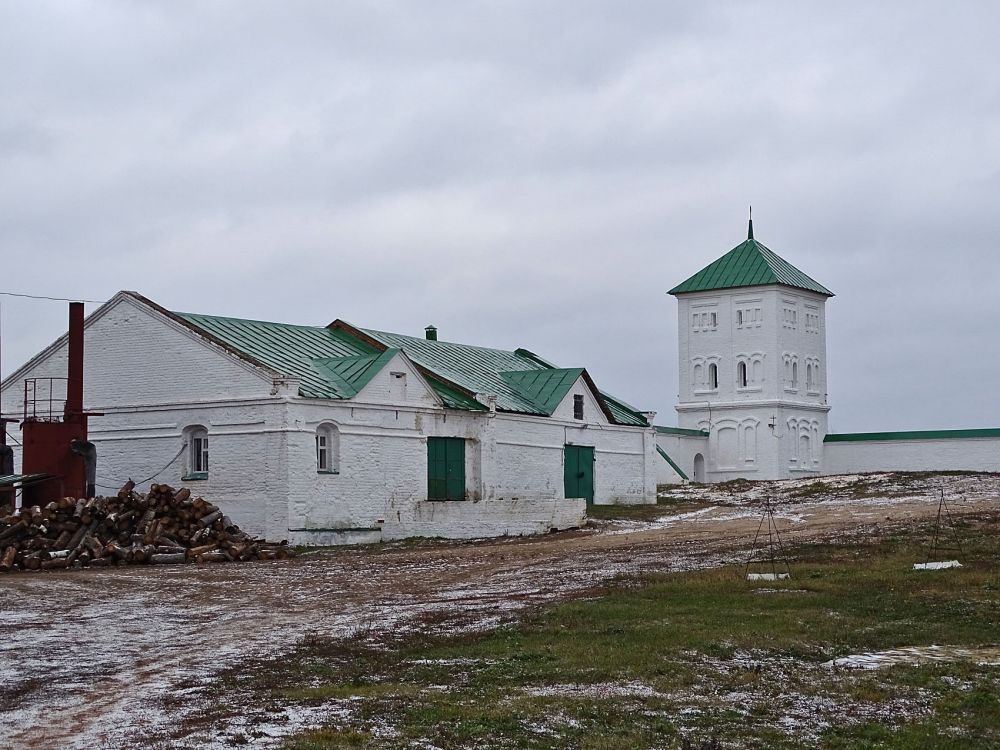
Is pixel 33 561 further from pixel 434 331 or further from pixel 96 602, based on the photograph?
pixel 434 331

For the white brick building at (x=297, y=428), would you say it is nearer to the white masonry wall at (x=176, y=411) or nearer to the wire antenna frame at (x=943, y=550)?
the white masonry wall at (x=176, y=411)

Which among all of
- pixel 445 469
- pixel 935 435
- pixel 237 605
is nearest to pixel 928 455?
pixel 935 435

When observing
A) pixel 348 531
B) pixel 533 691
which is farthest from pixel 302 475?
pixel 533 691

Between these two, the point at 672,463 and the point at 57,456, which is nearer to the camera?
the point at 57,456

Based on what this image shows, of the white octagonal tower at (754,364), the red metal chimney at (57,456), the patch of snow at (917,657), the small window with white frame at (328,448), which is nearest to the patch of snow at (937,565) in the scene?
the patch of snow at (917,657)

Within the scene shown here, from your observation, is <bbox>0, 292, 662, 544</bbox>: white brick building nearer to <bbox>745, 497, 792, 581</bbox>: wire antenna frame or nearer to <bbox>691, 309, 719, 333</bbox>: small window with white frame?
<bbox>745, 497, 792, 581</bbox>: wire antenna frame

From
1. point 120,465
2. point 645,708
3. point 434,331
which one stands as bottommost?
point 645,708

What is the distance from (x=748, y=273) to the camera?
237 ft

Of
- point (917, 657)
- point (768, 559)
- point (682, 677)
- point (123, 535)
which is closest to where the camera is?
point (682, 677)

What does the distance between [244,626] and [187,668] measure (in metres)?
3.61

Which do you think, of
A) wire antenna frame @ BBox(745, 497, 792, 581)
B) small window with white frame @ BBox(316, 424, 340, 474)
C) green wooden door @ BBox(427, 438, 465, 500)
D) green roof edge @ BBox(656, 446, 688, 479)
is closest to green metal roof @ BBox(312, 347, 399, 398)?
small window with white frame @ BBox(316, 424, 340, 474)

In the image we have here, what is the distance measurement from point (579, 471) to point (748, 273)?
28.2 meters

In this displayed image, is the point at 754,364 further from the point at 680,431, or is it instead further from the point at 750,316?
the point at 680,431

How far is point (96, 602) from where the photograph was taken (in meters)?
21.6
